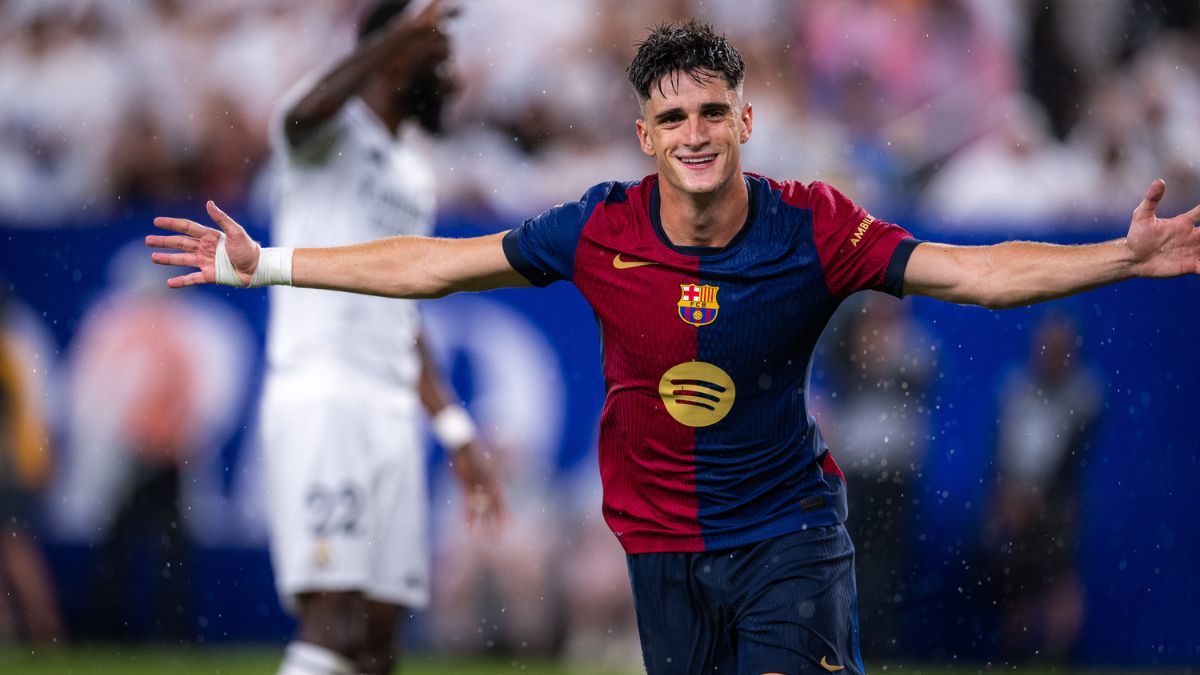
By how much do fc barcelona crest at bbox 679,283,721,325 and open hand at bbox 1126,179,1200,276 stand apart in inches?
45.6

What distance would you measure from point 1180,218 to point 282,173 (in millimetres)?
4525

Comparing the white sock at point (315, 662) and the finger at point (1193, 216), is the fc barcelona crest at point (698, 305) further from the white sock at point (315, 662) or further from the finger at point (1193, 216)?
the white sock at point (315, 662)

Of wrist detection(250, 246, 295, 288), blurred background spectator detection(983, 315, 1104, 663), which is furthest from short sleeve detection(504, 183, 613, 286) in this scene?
blurred background spectator detection(983, 315, 1104, 663)

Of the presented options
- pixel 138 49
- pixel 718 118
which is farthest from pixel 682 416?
pixel 138 49

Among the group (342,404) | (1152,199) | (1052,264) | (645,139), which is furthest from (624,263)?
(342,404)

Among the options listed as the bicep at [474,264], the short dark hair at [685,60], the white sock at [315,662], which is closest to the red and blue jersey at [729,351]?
the bicep at [474,264]

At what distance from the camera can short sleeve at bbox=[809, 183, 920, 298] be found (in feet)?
14.3

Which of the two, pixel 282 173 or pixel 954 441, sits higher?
→ pixel 282 173

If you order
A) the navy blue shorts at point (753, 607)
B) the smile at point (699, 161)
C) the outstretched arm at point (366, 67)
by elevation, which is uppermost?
the outstretched arm at point (366, 67)

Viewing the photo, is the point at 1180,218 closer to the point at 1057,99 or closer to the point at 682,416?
the point at 682,416

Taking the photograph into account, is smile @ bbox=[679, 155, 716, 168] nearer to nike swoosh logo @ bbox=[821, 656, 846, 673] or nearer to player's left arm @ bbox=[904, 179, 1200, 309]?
player's left arm @ bbox=[904, 179, 1200, 309]

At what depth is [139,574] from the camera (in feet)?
32.3

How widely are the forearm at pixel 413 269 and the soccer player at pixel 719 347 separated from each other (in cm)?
1

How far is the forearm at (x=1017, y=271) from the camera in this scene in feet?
13.4
